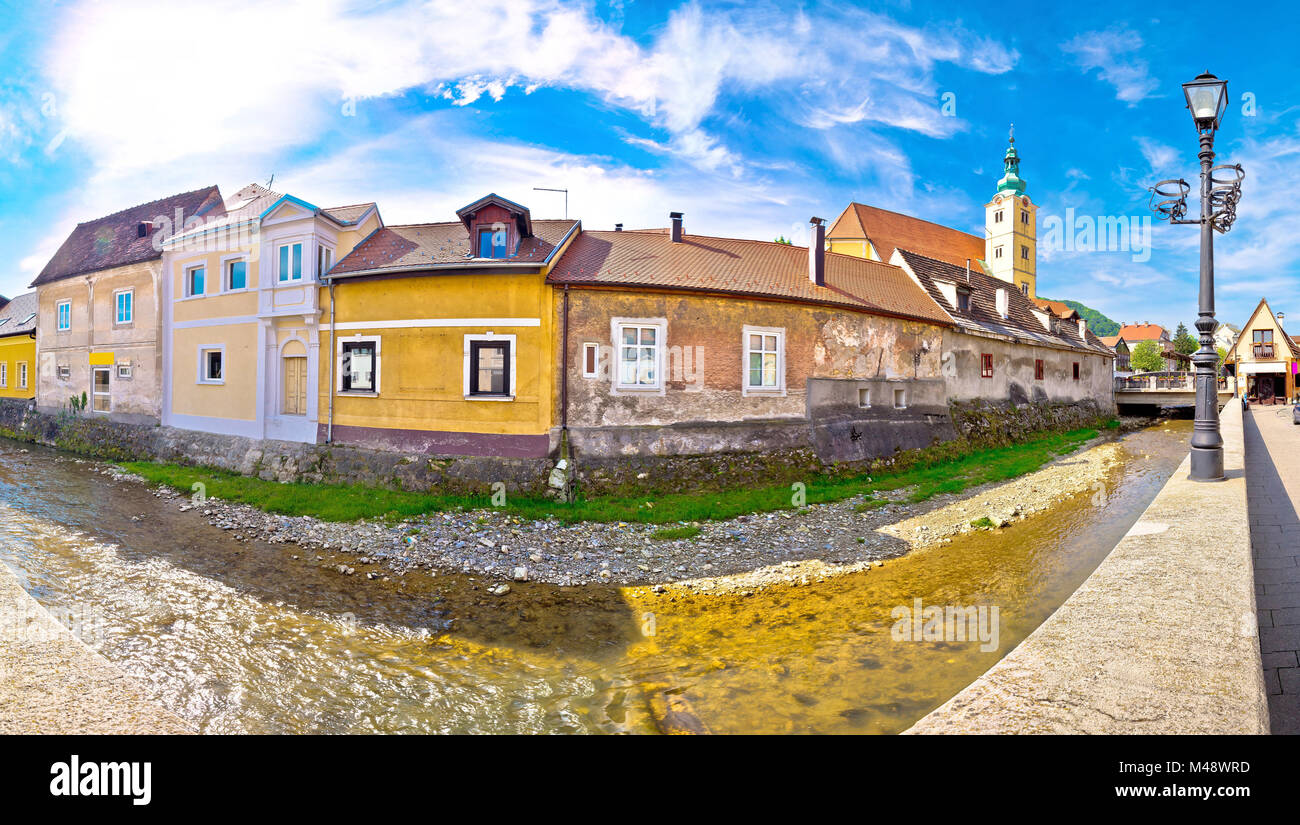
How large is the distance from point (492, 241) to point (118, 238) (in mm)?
23742

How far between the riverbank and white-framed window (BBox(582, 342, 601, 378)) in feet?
13.8

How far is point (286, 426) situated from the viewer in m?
18.2

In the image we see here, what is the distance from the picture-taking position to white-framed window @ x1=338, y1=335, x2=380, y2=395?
16453 mm

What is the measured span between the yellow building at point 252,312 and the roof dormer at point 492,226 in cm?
533

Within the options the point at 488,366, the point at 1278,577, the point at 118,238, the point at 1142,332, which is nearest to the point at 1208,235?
the point at 1278,577

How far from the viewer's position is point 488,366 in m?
15.2

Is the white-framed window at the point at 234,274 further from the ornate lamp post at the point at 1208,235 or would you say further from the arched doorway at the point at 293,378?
A: the ornate lamp post at the point at 1208,235

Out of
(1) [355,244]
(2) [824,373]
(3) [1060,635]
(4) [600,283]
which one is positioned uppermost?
(1) [355,244]

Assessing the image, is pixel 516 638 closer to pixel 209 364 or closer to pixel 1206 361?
pixel 1206 361

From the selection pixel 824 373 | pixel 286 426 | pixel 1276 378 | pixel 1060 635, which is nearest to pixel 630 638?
pixel 1060 635

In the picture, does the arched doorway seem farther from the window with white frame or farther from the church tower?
the church tower
